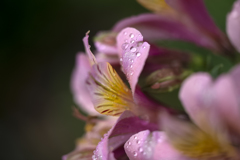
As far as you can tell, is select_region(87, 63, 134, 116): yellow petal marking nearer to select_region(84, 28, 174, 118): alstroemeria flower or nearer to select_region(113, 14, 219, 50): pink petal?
select_region(84, 28, 174, 118): alstroemeria flower

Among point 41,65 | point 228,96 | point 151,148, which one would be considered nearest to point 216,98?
point 228,96

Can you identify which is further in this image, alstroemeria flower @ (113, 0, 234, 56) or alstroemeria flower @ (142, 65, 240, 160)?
alstroemeria flower @ (113, 0, 234, 56)

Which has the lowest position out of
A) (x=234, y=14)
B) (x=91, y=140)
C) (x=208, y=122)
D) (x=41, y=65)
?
(x=41, y=65)

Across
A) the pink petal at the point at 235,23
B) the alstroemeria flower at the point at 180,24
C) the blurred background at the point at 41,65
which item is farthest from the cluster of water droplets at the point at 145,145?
the blurred background at the point at 41,65

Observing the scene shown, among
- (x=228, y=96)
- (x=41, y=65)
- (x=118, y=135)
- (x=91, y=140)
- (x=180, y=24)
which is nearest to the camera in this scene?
(x=228, y=96)

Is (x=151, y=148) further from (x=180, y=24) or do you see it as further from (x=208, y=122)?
(x=180, y=24)

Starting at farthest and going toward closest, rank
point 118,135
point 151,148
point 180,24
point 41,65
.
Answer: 1. point 41,65
2. point 180,24
3. point 118,135
4. point 151,148

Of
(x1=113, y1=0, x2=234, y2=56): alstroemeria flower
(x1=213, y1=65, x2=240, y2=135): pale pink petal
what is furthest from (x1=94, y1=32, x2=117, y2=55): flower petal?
(x1=213, y1=65, x2=240, y2=135): pale pink petal
